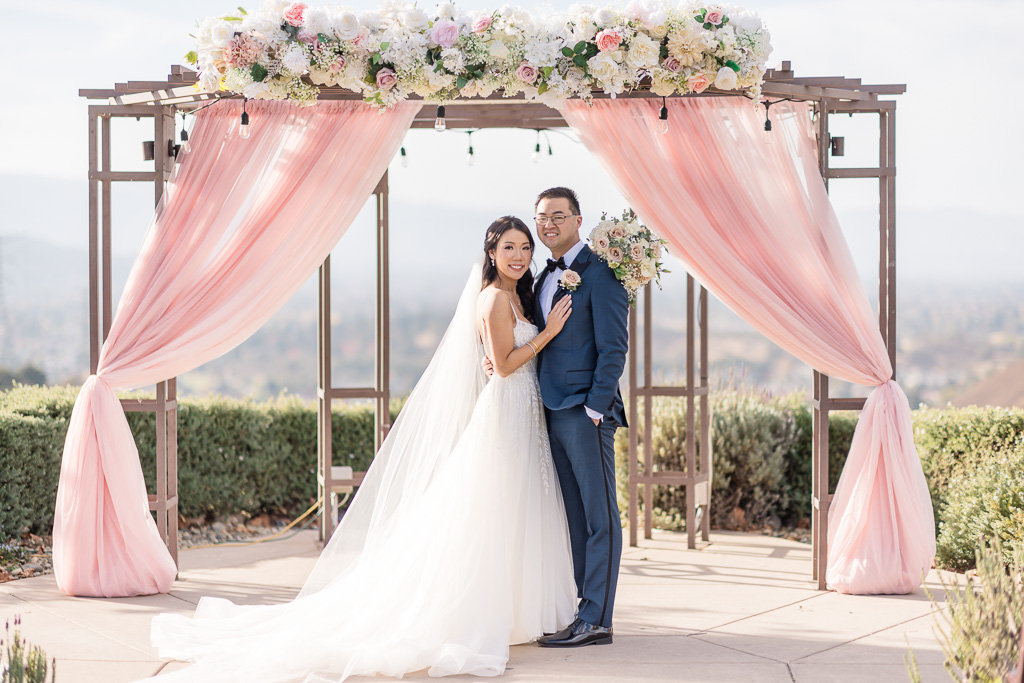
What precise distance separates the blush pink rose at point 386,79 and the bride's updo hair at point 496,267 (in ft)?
3.27

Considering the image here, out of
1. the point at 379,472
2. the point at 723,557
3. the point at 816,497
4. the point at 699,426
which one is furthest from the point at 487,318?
the point at 699,426

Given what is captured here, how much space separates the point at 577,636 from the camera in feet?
13.3

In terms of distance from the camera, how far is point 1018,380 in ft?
74.8

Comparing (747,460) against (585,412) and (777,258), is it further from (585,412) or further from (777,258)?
(585,412)

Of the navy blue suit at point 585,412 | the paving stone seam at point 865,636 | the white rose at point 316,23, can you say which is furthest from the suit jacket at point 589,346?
the white rose at point 316,23

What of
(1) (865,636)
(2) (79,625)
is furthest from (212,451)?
(1) (865,636)

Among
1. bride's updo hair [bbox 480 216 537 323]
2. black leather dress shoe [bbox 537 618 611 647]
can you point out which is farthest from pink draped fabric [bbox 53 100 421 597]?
black leather dress shoe [bbox 537 618 611 647]

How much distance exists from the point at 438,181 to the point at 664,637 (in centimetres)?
3170

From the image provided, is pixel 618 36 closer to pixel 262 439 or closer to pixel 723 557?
pixel 723 557

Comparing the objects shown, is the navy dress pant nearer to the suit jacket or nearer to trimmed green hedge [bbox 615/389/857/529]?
the suit jacket

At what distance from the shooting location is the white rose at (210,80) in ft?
15.1

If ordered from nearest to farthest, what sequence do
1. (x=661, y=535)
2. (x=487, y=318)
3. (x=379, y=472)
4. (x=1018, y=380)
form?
(x=487, y=318)
(x=379, y=472)
(x=661, y=535)
(x=1018, y=380)

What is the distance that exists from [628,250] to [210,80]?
87.6 inches

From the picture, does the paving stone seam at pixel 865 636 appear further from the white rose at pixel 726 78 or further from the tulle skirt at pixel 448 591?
the white rose at pixel 726 78
